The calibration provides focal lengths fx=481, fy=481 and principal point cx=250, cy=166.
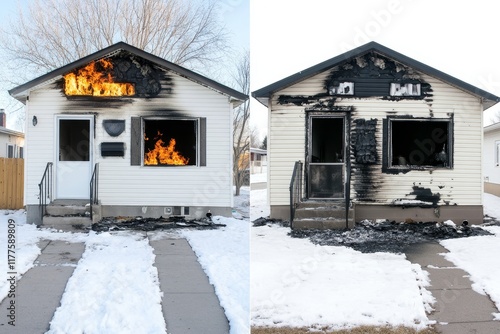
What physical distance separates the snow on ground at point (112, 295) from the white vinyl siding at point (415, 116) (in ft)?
15.0

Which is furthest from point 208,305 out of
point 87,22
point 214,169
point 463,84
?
point 87,22

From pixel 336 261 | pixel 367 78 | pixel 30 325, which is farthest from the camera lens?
pixel 367 78

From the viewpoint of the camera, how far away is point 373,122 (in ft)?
35.6

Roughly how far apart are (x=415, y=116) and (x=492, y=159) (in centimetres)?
998

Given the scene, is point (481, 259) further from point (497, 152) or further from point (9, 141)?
point (9, 141)

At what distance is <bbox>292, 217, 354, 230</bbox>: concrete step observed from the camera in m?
9.89

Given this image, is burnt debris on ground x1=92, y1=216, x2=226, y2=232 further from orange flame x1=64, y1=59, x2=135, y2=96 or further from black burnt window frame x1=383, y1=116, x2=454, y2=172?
black burnt window frame x1=383, y1=116, x2=454, y2=172

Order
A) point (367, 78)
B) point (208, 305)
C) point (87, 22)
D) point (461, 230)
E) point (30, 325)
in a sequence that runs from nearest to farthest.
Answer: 1. point (30, 325)
2. point (208, 305)
3. point (461, 230)
4. point (367, 78)
5. point (87, 22)

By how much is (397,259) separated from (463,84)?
5.16 m

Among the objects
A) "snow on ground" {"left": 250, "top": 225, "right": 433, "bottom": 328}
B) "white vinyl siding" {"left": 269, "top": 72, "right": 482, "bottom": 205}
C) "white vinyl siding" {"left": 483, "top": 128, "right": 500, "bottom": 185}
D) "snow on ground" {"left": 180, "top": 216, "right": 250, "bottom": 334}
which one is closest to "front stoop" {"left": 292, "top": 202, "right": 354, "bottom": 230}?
"white vinyl siding" {"left": 269, "top": 72, "right": 482, "bottom": 205}

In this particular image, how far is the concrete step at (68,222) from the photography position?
9.73 m

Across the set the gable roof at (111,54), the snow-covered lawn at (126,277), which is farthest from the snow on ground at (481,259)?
the gable roof at (111,54)

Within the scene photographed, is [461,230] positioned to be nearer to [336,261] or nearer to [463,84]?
[463,84]

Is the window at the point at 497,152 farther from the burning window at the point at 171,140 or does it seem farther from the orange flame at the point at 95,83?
the orange flame at the point at 95,83
